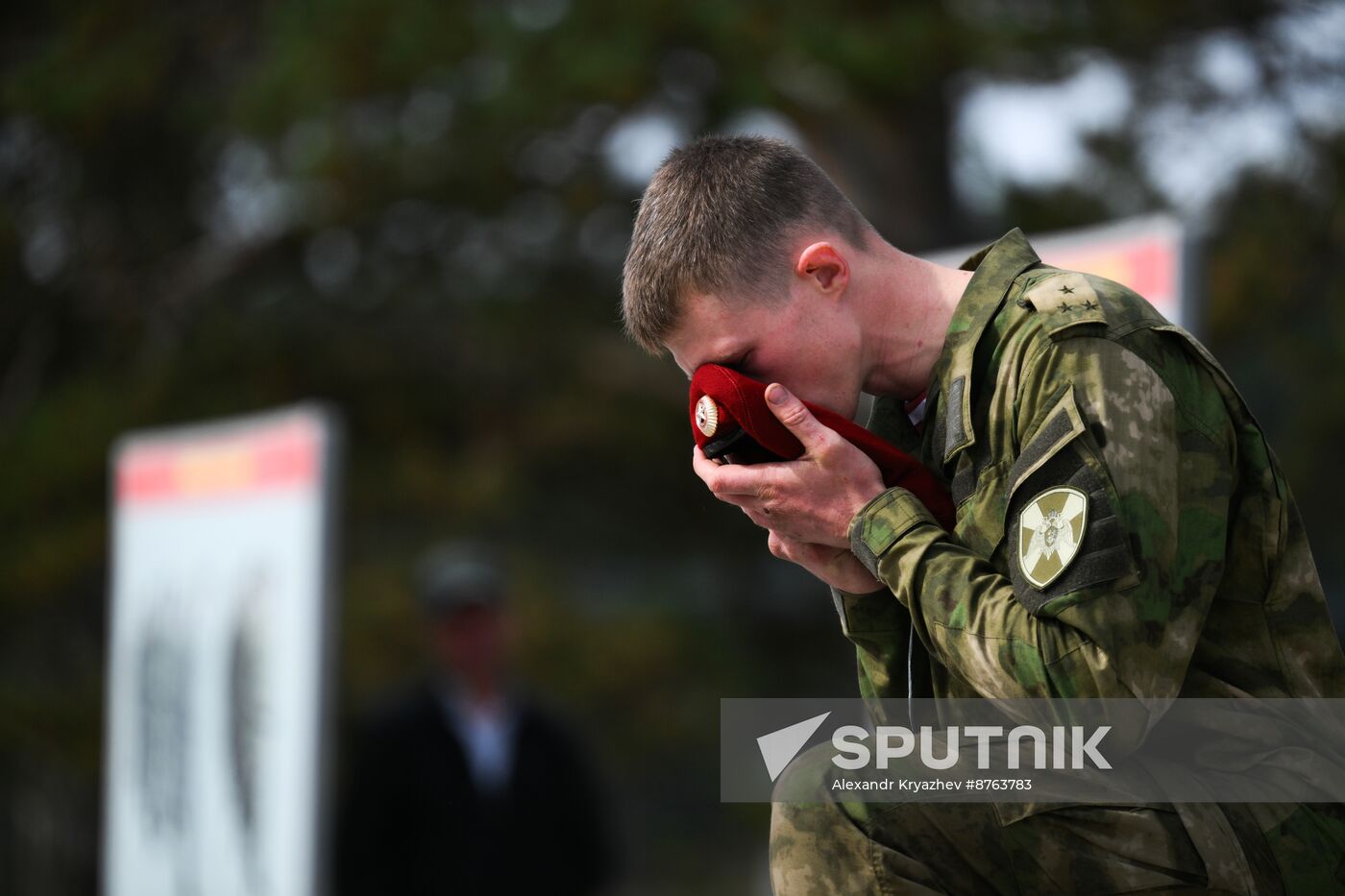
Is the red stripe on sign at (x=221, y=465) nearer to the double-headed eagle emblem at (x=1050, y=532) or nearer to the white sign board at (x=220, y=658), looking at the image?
the white sign board at (x=220, y=658)

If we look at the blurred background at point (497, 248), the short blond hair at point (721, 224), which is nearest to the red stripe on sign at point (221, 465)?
the blurred background at point (497, 248)

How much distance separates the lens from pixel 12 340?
24.3 ft

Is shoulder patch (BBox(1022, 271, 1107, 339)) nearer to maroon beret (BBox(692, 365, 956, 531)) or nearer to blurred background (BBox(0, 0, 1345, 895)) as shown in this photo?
maroon beret (BBox(692, 365, 956, 531))

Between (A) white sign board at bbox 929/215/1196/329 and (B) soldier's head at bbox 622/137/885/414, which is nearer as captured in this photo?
(B) soldier's head at bbox 622/137/885/414

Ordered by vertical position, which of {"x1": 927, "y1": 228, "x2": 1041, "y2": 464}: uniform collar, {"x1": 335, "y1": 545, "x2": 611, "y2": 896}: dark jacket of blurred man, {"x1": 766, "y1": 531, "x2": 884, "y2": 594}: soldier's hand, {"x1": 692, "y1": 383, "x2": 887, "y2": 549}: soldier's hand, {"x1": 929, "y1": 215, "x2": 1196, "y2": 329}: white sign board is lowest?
{"x1": 335, "y1": 545, "x2": 611, "y2": 896}: dark jacket of blurred man

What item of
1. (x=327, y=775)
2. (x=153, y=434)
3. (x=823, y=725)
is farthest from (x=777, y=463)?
(x=153, y=434)

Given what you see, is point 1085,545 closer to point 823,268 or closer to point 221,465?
point 823,268

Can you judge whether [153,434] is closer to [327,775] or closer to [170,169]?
[170,169]

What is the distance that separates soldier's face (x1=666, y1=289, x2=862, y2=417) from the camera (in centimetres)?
173

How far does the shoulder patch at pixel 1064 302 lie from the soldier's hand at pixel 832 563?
13.2 inches

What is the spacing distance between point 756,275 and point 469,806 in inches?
115

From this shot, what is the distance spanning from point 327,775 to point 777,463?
2535mm

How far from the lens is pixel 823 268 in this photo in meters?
1.75

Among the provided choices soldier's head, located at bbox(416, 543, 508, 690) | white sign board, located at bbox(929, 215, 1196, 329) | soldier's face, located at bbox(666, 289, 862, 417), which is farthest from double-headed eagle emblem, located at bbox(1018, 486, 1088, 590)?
soldier's head, located at bbox(416, 543, 508, 690)
